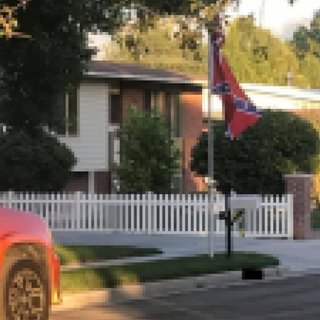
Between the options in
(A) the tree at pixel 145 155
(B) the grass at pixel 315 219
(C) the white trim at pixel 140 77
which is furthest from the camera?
(C) the white trim at pixel 140 77

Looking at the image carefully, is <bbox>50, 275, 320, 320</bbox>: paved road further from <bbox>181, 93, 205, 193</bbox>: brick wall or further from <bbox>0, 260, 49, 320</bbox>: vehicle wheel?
<bbox>181, 93, 205, 193</bbox>: brick wall

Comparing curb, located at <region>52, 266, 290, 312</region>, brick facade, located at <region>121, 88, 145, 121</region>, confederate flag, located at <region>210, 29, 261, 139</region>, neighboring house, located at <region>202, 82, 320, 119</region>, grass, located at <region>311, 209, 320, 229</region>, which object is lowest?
curb, located at <region>52, 266, 290, 312</region>

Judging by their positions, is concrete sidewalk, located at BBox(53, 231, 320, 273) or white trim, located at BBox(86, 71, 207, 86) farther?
white trim, located at BBox(86, 71, 207, 86)

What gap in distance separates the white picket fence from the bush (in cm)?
222

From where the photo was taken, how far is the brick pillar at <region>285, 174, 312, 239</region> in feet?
73.9

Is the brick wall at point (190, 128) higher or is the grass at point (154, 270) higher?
the brick wall at point (190, 128)

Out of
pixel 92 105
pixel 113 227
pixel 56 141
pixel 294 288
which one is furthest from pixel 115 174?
pixel 294 288

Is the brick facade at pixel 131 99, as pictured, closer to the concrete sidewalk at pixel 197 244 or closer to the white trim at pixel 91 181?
the white trim at pixel 91 181

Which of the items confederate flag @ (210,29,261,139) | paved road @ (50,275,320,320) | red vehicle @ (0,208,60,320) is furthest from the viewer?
confederate flag @ (210,29,261,139)

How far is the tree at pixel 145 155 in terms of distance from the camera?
29547 millimetres

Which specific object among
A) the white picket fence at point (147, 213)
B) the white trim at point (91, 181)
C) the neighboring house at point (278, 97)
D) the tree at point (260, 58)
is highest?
the tree at point (260, 58)

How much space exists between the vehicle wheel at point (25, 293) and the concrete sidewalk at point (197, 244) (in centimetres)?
765

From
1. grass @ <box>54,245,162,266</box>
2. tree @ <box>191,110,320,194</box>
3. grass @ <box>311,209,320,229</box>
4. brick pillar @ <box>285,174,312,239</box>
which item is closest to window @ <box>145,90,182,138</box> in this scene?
grass @ <box>311,209,320,229</box>

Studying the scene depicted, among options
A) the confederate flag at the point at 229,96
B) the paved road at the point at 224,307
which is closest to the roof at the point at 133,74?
the confederate flag at the point at 229,96
